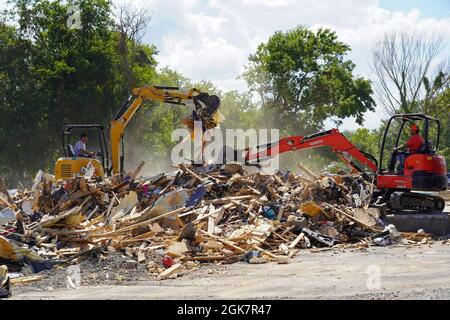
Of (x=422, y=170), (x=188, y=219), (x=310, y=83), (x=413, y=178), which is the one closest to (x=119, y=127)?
(x=188, y=219)

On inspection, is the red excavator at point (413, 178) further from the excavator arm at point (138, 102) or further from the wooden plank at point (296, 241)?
the excavator arm at point (138, 102)

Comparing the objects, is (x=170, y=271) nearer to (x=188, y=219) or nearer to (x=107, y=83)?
(x=188, y=219)

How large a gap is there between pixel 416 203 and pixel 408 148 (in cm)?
128

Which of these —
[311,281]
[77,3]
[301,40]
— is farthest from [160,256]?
[301,40]

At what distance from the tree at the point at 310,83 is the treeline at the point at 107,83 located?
65mm

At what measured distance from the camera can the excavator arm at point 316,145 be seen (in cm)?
1745

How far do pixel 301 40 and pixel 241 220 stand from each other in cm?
3210

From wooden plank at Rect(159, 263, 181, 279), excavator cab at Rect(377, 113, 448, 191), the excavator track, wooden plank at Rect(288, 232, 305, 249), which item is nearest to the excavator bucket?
excavator cab at Rect(377, 113, 448, 191)

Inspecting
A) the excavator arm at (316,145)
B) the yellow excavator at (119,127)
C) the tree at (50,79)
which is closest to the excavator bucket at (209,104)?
the yellow excavator at (119,127)

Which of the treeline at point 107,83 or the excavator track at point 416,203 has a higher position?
the treeline at point 107,83

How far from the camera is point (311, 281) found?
30.2 ft

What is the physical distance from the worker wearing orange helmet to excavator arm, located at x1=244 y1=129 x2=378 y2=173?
138cm

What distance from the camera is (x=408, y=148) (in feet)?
51.2

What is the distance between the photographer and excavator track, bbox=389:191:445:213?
50.1 feet
